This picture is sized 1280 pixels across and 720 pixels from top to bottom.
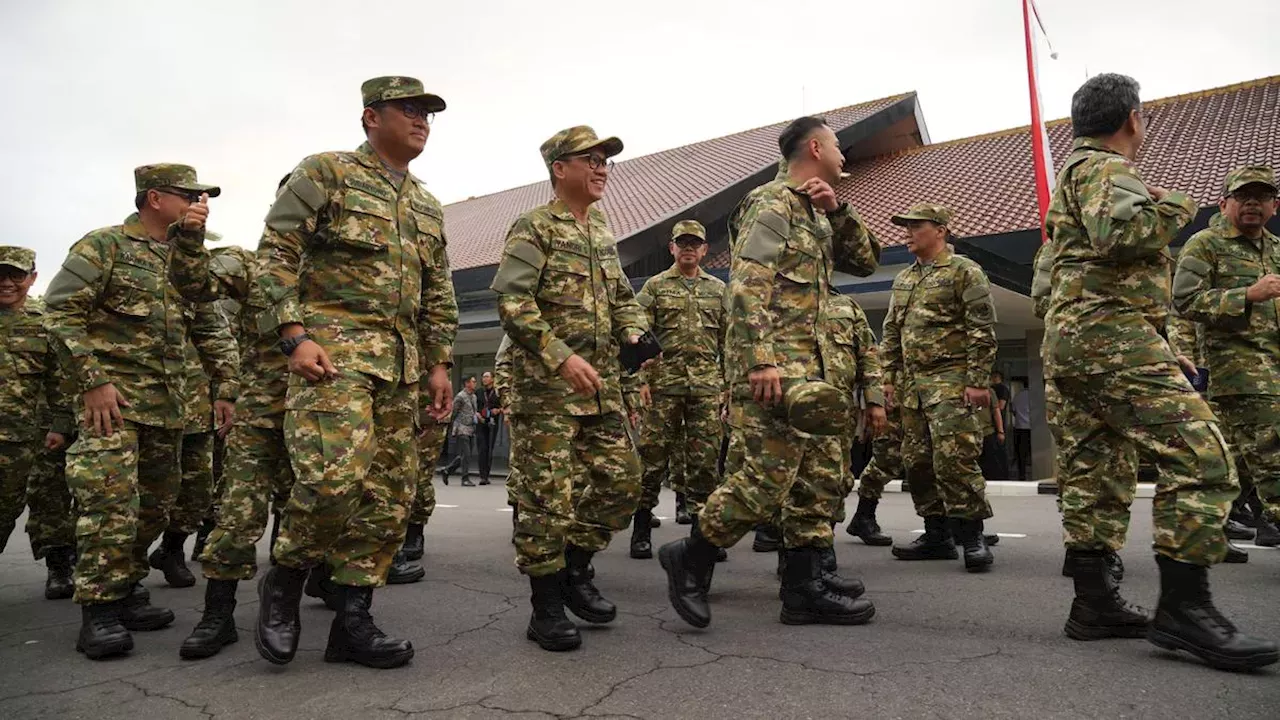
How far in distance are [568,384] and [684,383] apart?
2851 millimetres

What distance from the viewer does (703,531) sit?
3.61 m

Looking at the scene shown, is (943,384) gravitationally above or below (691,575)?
above

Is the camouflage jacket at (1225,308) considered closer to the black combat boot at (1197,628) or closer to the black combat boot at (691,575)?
the black combat boot at (1197,628)

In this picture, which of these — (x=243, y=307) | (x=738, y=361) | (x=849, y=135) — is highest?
(x=849, y=135)

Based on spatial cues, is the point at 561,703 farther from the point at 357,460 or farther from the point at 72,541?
the point at 72,541

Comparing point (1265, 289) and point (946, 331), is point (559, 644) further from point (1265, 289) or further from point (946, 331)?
point (1265, 289)

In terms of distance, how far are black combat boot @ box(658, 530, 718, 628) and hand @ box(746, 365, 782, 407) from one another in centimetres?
65

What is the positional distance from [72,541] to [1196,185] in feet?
47.9

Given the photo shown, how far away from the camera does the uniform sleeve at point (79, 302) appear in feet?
11.8

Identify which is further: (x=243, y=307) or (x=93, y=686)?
(x=243, y=307)

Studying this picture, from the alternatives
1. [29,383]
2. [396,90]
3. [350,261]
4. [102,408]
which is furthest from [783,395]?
[29,383]

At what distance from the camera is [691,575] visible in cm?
361

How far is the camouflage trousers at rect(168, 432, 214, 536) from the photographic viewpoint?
4.62 meters

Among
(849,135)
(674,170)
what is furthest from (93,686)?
(674,170)
